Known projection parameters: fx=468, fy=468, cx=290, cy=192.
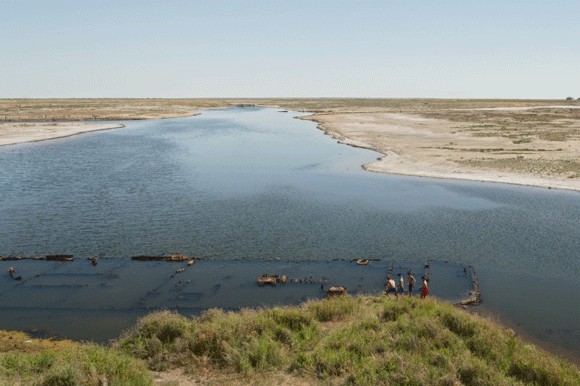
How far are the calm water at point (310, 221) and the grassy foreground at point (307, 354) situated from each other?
18.0 ft

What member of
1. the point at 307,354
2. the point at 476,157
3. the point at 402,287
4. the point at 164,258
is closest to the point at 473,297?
the point at 402,287

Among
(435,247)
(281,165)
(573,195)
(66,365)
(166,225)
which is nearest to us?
(66,365)

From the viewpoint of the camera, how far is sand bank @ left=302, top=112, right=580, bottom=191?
49.2 meters

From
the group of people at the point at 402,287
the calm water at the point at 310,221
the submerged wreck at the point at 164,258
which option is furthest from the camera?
the submerged wreck at the point at 164,258

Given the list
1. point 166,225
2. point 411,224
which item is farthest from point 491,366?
point 166,225

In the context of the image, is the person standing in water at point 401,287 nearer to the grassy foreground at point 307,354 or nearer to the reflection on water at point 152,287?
the reflection on water at point 152,287

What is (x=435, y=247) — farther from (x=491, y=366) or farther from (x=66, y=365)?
(x=66, y=365)

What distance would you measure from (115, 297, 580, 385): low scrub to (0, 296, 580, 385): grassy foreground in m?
0.03

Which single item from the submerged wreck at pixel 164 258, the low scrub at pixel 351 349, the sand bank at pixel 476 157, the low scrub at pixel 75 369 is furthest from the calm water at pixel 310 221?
the low scrub at pixel 75 369

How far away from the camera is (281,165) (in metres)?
60.8

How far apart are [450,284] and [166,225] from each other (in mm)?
19675

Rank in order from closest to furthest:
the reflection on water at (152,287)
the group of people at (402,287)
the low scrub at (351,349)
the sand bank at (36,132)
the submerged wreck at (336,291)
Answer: the low scrub at (351,349), the reflection on water at (152,287), the group of people at (402,287), the submerged wreck at (336,291), the sand bank at (36,132)

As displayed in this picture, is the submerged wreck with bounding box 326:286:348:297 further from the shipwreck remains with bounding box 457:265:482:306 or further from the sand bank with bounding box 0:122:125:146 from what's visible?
the sand bank with bounding box 0:122:125:146

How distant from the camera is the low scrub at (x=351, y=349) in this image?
13.7 m
